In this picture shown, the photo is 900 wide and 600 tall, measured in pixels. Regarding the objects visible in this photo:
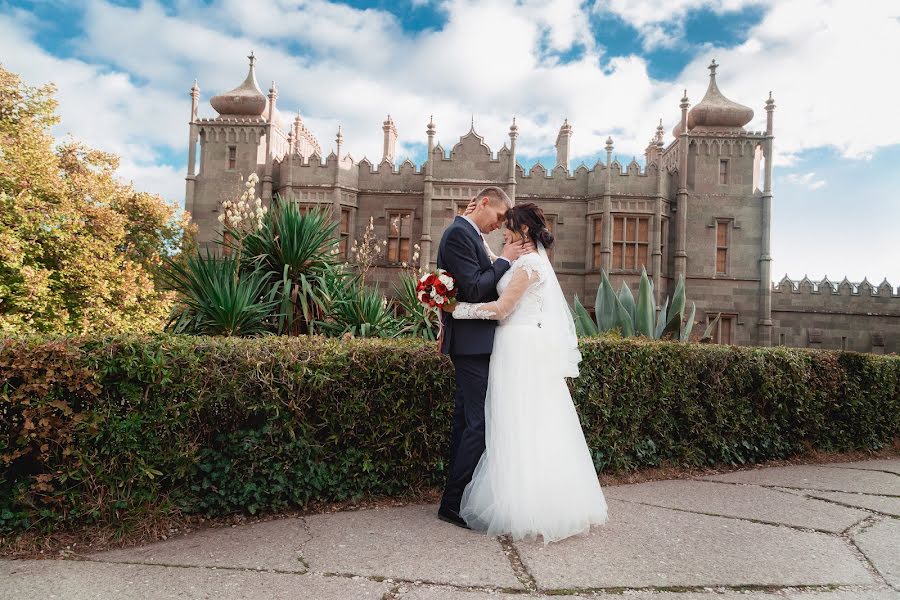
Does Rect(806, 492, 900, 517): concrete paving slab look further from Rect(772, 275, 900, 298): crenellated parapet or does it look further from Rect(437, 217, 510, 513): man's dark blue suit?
Rect(772, 275, 900, 298): crenellated parapet

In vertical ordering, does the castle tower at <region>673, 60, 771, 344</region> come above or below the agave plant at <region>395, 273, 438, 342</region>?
above

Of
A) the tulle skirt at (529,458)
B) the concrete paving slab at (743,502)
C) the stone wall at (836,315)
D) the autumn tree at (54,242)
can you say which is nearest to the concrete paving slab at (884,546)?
the concrete paving slab at (743,502)

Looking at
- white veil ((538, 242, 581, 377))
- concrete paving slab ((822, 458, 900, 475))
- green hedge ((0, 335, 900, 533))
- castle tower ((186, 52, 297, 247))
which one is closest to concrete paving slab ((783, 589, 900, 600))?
white veil ((538, 242, 581, 377))

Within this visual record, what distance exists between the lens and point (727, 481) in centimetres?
529

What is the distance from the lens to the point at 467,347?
147 inches

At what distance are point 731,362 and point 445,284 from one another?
12.8 feet

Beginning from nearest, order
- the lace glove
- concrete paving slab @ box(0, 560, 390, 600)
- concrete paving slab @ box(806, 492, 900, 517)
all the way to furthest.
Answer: concrete paving slab @ box(0, 560, 390, 600)
the lace glove
concrete paving slab @ box(806, 492, 900, 517)

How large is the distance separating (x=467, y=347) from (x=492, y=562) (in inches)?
50.7

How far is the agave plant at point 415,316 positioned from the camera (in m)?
7.11

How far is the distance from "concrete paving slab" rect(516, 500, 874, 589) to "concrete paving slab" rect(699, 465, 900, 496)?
1.69 meters

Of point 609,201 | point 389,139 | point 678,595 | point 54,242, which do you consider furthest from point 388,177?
point 678,595

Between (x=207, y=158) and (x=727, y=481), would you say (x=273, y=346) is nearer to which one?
(x=727, y=481)

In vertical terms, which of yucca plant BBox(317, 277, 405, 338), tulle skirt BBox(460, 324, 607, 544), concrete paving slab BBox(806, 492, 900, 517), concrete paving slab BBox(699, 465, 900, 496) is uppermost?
yucca plant BBox(317, 277, 405, 338)

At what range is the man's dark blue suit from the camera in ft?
12.0
